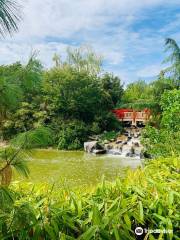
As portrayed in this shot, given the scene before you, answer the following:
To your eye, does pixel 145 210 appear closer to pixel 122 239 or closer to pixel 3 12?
pixel 122 239

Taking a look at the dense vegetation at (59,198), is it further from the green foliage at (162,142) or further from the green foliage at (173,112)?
the green foliage at (173,112)

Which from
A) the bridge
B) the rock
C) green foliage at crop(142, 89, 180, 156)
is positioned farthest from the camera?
the bridge

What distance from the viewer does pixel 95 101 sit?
671 inches

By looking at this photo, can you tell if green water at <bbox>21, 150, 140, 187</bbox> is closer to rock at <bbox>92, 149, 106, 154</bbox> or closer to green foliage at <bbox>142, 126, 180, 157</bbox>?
rock at <bbox>92, 149, 106, 154</bbox>

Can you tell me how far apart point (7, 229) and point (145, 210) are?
25.7 inches

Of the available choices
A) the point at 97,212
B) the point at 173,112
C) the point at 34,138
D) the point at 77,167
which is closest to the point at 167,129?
the point at 173,112

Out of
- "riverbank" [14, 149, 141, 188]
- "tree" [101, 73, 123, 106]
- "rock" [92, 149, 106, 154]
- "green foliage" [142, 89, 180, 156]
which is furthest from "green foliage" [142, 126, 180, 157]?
"tree" [101, 73, 123, 106]

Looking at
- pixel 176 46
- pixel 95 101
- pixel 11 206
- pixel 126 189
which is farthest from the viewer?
pixel 95 101

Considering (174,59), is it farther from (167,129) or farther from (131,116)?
(131,116)

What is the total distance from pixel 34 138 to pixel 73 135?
13.3 metres

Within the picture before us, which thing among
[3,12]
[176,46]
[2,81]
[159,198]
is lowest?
[159,198]

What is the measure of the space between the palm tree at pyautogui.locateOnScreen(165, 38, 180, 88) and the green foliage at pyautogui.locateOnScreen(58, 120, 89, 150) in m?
5.20

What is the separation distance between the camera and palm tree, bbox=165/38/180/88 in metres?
9.95

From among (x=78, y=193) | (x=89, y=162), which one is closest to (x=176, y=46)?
(x=89, y=162)
